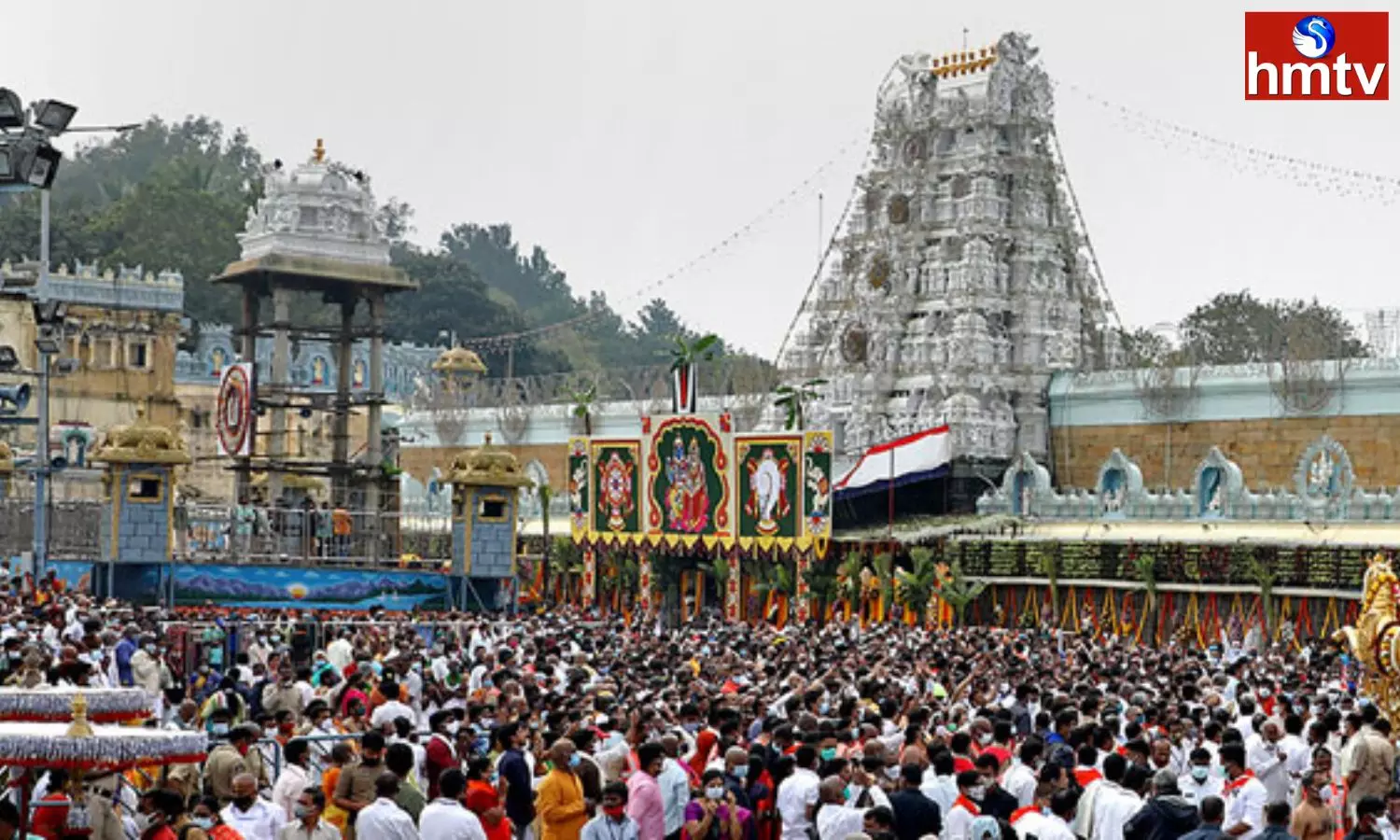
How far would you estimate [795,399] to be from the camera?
53500 mm

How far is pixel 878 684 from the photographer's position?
65.1ft

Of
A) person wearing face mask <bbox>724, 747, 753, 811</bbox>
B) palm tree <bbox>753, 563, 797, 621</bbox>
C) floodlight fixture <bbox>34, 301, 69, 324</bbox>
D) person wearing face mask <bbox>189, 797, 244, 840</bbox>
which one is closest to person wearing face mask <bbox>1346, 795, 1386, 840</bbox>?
person wearing face mask <bbox>724, 747, 753, 811</bbox>

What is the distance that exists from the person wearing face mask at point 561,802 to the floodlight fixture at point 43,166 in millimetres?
10140

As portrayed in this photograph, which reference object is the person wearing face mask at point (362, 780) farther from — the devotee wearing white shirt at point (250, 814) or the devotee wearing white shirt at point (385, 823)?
the devotee wearing white shirt at point (385, 823)

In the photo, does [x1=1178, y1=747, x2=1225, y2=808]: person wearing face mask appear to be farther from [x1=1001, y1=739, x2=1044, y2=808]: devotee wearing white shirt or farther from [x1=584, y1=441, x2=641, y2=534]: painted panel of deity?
[x1=584, y1=441, x2=641, y2=534]: painted panel of deity

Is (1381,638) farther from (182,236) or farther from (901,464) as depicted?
(182,236)

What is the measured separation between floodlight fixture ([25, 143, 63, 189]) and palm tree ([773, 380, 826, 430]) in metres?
31.7

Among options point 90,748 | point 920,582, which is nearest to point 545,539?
point 920,582

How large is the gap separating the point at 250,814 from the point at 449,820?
4.06ft

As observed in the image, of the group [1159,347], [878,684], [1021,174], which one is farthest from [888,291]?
[878,684]

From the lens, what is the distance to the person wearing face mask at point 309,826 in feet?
36.9

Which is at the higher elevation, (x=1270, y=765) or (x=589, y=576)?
(x=589, y=576)

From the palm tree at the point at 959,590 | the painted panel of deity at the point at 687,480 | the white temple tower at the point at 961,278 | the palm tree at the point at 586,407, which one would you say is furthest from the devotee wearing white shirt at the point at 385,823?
the palm tree at the point at 586,407

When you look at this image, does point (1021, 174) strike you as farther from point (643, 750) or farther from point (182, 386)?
point (643, 750)
